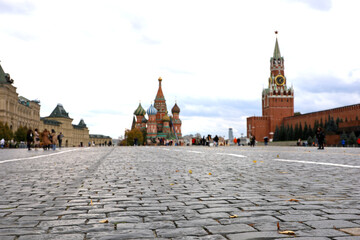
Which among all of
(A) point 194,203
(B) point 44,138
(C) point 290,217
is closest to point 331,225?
(C) point 290,217

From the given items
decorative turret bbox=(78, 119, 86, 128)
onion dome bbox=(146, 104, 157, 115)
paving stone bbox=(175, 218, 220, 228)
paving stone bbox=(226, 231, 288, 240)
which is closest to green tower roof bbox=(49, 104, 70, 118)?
decorative turret bbox=(78, 119, 86, 128)

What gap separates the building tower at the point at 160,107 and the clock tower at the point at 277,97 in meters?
35.7

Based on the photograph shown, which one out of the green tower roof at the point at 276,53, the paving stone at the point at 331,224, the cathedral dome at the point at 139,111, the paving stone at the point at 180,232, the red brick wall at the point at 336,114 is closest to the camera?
the paving stone at the point at 180,232

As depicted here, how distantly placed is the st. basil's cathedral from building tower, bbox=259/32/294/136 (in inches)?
1231

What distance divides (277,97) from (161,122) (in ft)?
134

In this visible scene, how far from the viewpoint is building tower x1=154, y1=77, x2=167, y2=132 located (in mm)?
140375

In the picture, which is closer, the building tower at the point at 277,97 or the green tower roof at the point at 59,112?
the building tower at the point at 277,97

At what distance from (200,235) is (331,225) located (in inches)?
35.9

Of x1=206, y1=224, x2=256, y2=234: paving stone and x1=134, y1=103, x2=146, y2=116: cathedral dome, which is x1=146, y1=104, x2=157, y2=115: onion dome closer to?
x1=134, y1=103, x2=146, y2=116: cathedral dome

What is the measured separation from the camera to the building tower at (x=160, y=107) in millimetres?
140375

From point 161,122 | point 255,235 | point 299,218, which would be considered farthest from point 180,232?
point 161,122

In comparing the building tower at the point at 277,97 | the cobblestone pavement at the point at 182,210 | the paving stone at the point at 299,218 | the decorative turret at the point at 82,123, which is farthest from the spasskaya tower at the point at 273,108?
the paving stone at the point at 299,218

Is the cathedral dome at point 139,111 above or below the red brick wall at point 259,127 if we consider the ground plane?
above

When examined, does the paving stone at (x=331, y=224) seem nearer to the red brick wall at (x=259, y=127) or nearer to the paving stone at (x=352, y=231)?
the paving stone at (x=352, y=231)
